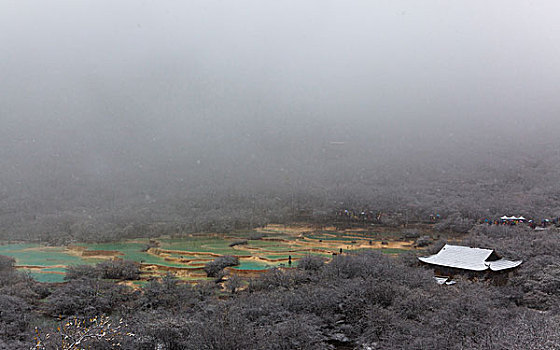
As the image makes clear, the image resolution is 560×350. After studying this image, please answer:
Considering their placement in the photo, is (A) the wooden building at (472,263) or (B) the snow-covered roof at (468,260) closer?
(A) the wooden building at (472,263)

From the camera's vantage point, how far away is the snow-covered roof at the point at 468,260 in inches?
1145

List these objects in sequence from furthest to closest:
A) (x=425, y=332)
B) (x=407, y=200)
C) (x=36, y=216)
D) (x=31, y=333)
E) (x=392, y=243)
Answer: (x=407, y=200), (x=36, y=216), (x=392, y=243), (x=31, y=333), (x=425, y=332)

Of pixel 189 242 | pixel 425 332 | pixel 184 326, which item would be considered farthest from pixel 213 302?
pixel 189 242

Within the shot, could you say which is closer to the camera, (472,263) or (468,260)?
(472,263)

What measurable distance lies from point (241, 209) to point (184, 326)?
5895cm

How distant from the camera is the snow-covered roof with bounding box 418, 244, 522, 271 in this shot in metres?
29.1

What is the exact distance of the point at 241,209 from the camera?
75562 mm

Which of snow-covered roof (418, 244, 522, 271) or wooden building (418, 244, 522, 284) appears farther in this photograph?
snow-covered roof (418, 244, 522, 271)

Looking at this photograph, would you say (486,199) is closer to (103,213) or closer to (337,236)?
(337,236)

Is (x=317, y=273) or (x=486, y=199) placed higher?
(x=486, y=199)

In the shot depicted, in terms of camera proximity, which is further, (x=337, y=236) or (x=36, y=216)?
(x=36, y=216)

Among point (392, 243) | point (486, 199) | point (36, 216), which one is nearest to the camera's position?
point (392, 243)

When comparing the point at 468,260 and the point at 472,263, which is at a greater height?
the point at 468,260

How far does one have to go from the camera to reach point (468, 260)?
30359 mm
